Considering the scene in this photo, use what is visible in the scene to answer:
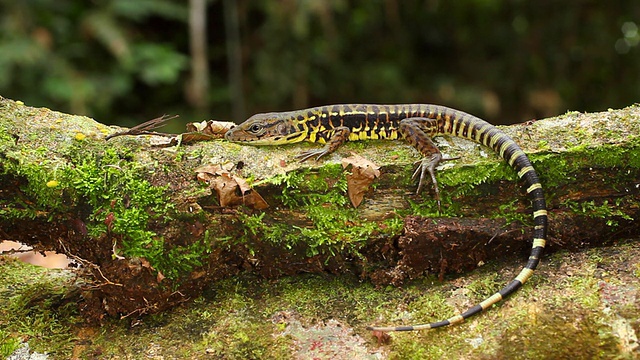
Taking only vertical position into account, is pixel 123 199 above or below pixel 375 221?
Result: above

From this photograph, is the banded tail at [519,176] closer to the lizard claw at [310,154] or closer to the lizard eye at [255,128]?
the lizard claw at [310,154]

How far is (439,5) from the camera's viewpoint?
468 inches

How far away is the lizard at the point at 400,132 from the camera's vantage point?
4242 mm

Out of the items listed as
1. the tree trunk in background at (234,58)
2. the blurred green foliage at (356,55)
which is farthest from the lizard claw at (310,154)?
the tree trunk in background at (234,58)

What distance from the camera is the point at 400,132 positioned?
195 inches

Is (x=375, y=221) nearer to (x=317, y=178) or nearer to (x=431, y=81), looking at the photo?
(x=317, y=178)

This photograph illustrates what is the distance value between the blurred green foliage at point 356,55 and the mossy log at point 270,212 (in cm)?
545

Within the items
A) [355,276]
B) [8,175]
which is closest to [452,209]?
[355,276]

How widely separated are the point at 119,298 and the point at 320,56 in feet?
25.6

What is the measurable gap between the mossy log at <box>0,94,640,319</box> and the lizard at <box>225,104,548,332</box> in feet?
0.46

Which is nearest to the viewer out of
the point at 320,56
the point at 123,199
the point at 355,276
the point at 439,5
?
the point at 123,199

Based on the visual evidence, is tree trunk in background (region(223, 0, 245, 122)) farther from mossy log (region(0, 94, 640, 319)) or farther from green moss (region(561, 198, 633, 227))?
green moss (region(561, 198, 633, 227))

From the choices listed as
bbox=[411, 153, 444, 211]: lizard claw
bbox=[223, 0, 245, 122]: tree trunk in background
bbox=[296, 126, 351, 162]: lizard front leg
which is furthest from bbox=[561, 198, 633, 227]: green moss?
bbox=[223, 0, 245, 122]: tree trunk in background

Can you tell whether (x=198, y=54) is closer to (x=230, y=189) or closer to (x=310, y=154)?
(x=310, y=154)
